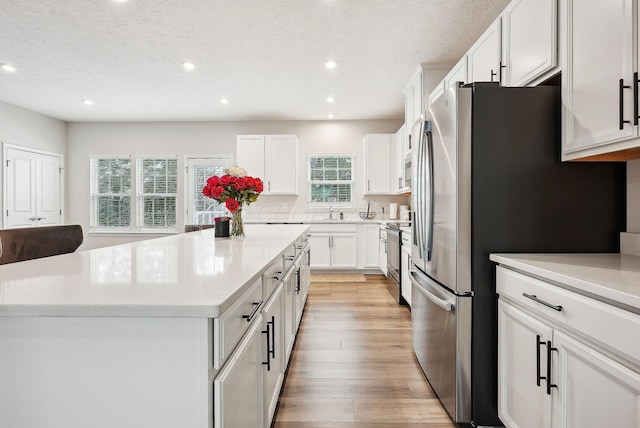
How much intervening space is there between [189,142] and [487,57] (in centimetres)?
553

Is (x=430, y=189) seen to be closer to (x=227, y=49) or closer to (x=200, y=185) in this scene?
(x=227, y=49)

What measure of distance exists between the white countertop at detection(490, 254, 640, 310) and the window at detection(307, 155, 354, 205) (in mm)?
4954

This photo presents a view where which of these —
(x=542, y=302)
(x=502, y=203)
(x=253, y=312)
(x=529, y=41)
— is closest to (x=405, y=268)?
(x=502, y=203)

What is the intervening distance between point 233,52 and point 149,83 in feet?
5.26

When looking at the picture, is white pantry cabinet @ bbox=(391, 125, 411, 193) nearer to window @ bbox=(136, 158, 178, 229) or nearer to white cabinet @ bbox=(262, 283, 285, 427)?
white cabinet @ bbox=(262, 283, 285, 427)

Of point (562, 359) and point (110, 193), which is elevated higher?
point (110, 193)

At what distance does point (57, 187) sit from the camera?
659cm

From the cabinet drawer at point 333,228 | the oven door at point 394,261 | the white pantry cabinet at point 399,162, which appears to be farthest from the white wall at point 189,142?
the oven door at point 394,261

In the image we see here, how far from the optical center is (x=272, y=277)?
5.46 feet

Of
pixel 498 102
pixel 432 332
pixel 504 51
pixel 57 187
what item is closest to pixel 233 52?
pixel 504 51

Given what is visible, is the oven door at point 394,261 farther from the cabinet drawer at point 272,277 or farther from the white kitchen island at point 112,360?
the white kitchen island at point 112,360

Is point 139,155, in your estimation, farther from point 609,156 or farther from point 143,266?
point 609,156

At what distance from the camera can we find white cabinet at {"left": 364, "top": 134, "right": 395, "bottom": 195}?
6129 mm

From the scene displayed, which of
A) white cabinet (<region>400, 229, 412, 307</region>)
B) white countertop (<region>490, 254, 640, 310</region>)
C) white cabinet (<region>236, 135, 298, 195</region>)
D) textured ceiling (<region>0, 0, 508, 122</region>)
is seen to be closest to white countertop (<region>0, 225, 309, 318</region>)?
white countertop (<region>490, 254, 640, 310</region>)
